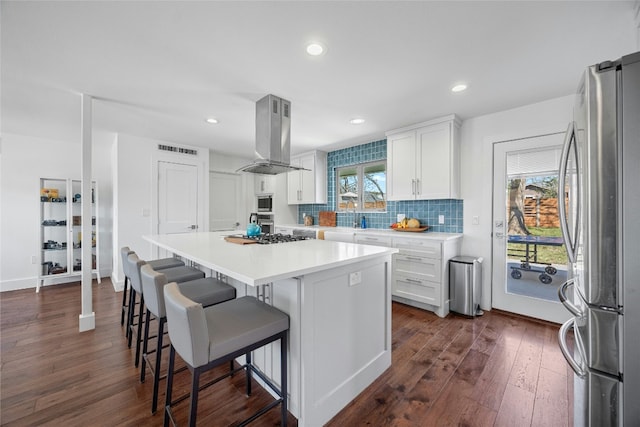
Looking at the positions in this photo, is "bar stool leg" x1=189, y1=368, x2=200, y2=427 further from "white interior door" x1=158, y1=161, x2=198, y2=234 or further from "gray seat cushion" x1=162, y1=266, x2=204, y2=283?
"white interior door" x1=158, y1=161, x2=198, y2=234

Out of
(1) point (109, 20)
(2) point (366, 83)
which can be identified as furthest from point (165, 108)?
(2) point (366, 83)

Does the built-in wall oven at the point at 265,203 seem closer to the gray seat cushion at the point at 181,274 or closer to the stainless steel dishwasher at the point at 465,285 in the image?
the gray seat cushion at the point at 181,274

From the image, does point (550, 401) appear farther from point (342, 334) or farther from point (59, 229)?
point (59, 229)

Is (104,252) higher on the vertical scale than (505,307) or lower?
higher

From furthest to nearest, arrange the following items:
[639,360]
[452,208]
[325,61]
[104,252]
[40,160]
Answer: [104,252] → [40,160] → [452,208] → [325,61] → [639,360]

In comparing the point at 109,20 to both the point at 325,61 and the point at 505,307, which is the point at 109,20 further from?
the point at 505,307

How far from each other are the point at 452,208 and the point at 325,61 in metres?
2.58

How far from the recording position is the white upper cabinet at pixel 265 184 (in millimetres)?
5527

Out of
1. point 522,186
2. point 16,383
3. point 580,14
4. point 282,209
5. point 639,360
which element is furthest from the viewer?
point 282,209

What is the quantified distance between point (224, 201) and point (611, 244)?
18.5 ft

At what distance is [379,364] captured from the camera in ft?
6.29

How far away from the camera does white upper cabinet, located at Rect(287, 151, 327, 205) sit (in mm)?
5037

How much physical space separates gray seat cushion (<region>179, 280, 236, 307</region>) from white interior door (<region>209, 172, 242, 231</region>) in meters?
3.77

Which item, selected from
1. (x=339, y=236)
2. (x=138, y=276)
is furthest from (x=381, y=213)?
(x=138, y=276)
